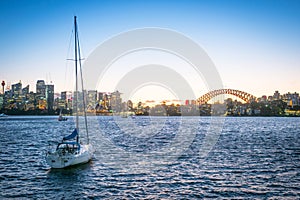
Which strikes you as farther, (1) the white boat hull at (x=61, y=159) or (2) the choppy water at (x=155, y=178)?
(1) the white boat hull at (x=61, y=159)

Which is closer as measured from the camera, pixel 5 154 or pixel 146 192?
pixel 146 192

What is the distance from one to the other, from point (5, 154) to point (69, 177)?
20.2 m

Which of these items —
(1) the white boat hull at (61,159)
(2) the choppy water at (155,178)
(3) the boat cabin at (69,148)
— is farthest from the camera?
(3) the boat cabin at (69,148)

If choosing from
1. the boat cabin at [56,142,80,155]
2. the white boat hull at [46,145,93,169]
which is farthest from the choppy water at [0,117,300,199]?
the boat cabin at [56,142,80,155]

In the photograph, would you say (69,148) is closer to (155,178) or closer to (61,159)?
(61,159)

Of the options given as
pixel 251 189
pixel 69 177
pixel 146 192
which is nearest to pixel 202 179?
pixel 251 189

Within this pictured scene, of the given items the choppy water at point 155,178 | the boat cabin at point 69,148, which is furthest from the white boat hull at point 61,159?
A: the choppy water at point 155,178

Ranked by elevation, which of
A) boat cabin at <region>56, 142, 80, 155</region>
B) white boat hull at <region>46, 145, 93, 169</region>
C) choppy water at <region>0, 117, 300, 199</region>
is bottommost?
choppy water at <region>0, 117, 300, 199</region>

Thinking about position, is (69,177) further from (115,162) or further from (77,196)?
(115,162)

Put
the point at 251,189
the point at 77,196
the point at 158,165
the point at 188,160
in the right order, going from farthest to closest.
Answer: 1. the point at 188,160
2. the point at 158,165
3. the point at 251,189
4. the point at 77,196

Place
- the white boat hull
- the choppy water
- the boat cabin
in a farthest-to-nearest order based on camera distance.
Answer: the boat cabin < the white boat hull < the choppy water

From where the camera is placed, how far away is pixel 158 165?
33.3 metres

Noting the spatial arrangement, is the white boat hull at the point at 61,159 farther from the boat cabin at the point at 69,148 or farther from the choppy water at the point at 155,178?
the choppy water at the point at 155,178

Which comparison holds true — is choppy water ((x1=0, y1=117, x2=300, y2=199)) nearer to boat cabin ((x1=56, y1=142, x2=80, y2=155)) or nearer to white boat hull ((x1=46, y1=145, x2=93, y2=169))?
white boat hull ((x1=46, y1=145, x2=93, y2=169))
